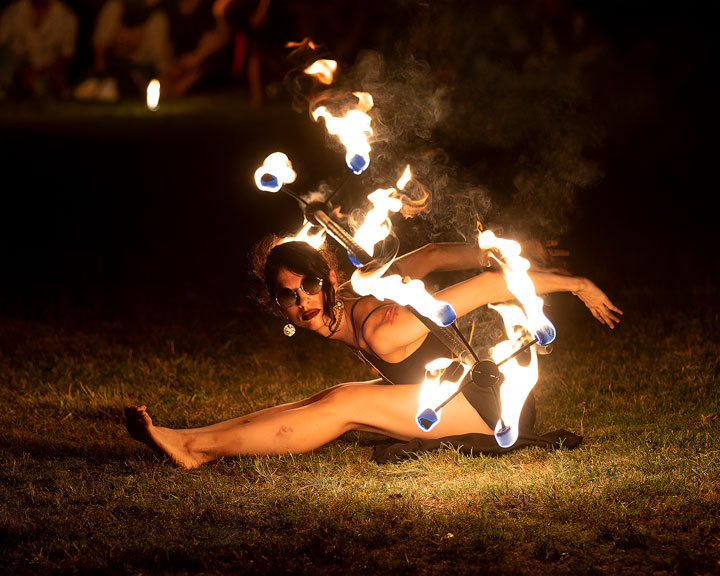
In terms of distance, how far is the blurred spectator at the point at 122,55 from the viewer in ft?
66.5

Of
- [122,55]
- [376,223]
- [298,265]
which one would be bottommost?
[298,265]

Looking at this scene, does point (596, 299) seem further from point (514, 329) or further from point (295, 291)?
point (295, 291)

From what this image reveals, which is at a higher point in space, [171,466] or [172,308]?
[172,308]

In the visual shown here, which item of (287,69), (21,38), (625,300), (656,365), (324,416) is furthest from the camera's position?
(21,38)

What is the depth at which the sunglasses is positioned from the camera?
4734 mm

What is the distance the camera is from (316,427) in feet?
16.2

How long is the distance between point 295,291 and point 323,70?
1126 millimetres

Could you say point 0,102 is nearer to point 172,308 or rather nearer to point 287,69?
point 172,308

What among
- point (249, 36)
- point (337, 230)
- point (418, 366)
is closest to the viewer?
point (337, 230)

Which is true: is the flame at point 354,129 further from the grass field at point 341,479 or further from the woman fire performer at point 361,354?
the grass field at point 341,479

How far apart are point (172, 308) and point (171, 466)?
350 centimetres

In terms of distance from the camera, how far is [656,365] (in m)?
6.50

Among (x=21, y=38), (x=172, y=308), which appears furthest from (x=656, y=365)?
(x=21, y=38)

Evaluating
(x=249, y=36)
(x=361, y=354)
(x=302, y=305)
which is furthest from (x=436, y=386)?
(x=249, y=36)
